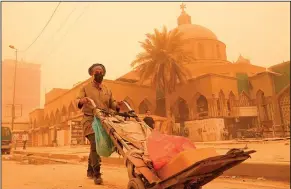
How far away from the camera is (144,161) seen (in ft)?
8.73

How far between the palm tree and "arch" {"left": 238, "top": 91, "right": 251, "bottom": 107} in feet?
19.8

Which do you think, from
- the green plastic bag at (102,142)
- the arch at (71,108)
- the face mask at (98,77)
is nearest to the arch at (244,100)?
the arch at (71,108)

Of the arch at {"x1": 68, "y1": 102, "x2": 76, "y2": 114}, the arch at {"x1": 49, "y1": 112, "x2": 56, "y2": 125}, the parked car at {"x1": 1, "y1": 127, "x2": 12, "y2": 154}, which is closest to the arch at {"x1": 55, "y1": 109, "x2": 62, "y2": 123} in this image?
the arch at {"x1": 49, "y1": 112, "x2": 56, "y2": 125}

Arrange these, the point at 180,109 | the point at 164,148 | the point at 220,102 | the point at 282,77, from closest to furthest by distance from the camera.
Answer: the point at 164,148 < the point at 282,77 < the point at 220,102 < the point at 180,109

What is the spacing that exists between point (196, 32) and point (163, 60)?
16456 millimetres

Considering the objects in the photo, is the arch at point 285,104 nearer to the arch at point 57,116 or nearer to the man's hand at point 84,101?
the man's hand at point 84,101

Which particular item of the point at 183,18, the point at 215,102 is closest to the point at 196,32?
the point at 183,18

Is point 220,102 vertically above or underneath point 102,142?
above

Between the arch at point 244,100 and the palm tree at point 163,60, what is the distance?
6048mm

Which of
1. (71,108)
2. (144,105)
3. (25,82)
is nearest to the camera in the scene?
(71,108)

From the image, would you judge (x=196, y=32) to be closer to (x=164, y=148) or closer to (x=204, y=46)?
(x=204, y=46)

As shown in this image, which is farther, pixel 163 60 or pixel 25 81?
→ pixel 25 81

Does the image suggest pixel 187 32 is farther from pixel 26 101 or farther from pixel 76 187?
pixel 26 101

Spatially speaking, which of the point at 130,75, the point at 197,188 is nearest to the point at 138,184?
the point at 197,188
